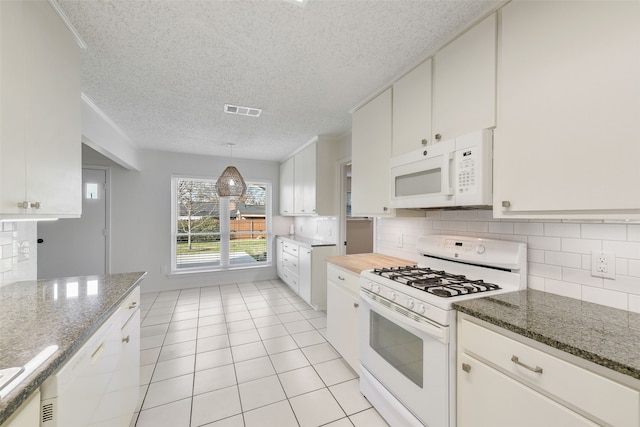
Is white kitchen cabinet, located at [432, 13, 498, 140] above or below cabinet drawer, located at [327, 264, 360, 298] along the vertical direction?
above

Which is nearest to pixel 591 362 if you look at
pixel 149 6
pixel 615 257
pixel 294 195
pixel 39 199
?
pixel 615 257

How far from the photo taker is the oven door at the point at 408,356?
4.32 feet

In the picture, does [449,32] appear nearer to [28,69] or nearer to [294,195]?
[28,69]

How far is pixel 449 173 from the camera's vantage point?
5.12 feet

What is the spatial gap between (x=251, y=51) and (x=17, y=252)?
2.01 meters

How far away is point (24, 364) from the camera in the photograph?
2.68 feet

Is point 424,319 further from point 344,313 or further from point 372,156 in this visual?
point 372,156

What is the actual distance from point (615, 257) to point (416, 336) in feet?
3.29

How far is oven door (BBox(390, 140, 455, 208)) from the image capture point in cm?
156

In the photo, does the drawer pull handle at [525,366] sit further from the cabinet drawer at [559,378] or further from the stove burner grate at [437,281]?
the stove burner grate at [437,281]

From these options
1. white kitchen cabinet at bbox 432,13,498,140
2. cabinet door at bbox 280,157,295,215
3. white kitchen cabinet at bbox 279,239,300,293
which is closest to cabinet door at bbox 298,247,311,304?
white kitchen cabinet at bbox 279,239,300,293

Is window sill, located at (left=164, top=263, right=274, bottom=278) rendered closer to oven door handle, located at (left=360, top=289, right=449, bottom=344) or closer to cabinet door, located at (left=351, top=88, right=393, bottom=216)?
cabinet door, located at (left=351, top=88, right=393, bottom=216)

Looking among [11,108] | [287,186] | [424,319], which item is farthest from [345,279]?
[287,186]

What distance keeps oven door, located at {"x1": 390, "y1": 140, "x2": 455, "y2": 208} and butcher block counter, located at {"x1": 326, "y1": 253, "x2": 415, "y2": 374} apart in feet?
2.12
